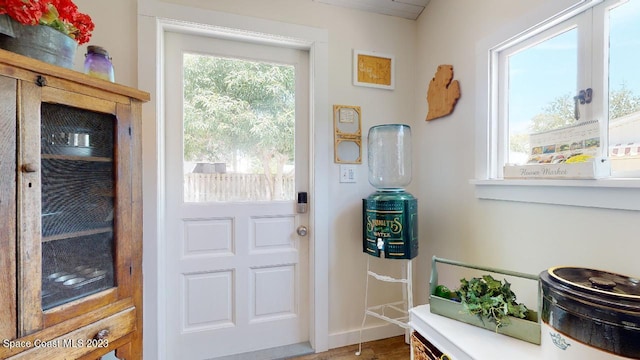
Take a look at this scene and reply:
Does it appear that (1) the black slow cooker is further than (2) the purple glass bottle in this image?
No

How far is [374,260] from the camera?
1.96m

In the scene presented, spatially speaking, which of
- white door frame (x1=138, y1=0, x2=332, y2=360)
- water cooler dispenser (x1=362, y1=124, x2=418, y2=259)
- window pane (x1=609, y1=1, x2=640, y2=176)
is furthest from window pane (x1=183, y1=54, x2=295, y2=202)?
window pane (x1=609, y1=1, x2=640, y2=176)

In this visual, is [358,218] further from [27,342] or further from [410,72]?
[27,342]

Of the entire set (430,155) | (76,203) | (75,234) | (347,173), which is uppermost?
(430,155)

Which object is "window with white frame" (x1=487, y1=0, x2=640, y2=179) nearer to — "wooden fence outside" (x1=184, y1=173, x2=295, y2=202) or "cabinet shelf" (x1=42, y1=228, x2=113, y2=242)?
"wooden fence outside" (x1=184, y1=173, x2=295, y2=202)

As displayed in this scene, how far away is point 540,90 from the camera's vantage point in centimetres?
127

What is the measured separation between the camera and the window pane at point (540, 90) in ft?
3.75

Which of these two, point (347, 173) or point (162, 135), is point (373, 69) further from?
point (162, 135)

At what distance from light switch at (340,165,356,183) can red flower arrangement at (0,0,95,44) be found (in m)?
1.45

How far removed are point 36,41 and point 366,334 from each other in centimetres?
227

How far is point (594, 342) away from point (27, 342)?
1.56 meters

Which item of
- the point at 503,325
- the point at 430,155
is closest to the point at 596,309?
the point at 503,325

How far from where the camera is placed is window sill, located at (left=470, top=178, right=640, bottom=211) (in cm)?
90

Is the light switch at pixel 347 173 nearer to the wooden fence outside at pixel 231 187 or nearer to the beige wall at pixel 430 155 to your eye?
the beige wall at pixel 430 155
